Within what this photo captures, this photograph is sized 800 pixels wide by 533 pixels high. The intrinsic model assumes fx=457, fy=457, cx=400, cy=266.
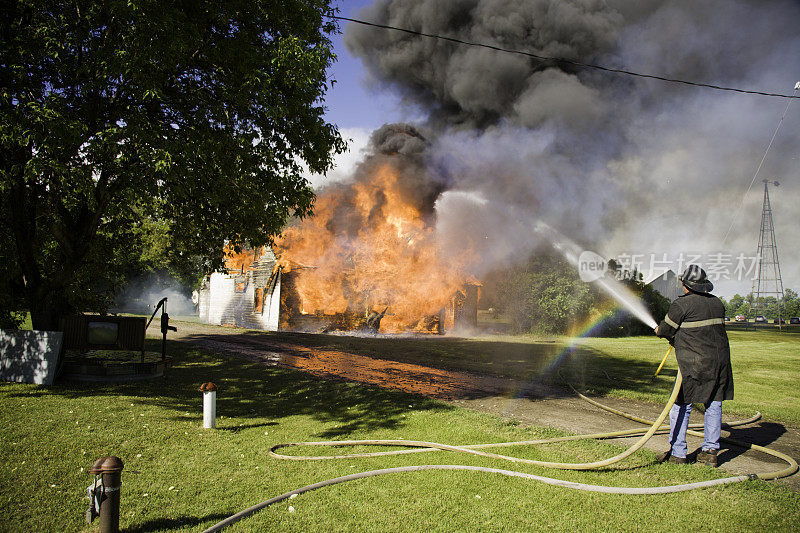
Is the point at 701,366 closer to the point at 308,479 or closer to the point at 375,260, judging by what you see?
the point at 308,479

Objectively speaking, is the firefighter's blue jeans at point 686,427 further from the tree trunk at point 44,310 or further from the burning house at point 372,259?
the burning house at point 372,259

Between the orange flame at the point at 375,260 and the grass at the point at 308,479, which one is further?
the orange flame at the point at 375,260

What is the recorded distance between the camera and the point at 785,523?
4.19m

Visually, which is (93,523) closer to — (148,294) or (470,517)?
(470,517)

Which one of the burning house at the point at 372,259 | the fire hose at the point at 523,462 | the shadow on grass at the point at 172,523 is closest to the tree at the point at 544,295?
the burning house at the point at 372,259

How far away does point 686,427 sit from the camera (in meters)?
5.74

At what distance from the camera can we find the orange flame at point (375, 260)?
82.2 ft

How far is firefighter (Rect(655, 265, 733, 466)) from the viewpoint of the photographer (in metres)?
5.73

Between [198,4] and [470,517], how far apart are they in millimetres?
10694

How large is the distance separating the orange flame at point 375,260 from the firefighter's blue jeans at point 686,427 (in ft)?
64.6

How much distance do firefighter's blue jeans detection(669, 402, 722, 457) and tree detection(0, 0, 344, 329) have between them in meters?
8.83

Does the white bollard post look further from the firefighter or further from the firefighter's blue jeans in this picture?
the firefighter's blue jeans

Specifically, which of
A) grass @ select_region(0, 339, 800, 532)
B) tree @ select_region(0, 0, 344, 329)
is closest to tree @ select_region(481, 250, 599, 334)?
tree @ select_region(0, 0, 344, 329)

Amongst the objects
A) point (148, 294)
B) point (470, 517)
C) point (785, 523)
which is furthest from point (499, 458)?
point (148, 294)
